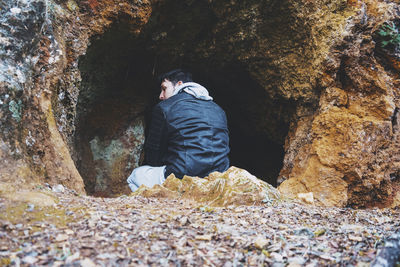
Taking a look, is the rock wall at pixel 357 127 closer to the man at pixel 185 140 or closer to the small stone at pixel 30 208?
the man at pixel 185 140

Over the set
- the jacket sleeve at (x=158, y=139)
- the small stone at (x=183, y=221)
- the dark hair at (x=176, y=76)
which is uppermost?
the dark hair at (x=176, y=76)

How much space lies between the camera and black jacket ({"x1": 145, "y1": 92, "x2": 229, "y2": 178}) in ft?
10.2

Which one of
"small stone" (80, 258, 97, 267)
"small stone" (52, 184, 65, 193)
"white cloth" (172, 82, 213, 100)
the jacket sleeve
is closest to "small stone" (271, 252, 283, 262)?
"small stone" (80, 258, 97, 267)

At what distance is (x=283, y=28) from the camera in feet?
12.1

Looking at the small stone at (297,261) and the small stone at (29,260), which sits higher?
the small stone at (297,261)

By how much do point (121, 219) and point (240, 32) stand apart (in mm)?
2873

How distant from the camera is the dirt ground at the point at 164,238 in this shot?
49.7 inches

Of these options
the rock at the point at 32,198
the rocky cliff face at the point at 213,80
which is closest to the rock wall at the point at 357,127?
the rocky cliff face at the point at 213,80

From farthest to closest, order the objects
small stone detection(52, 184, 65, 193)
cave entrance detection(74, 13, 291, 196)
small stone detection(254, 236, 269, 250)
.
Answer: cave entrance detection(74, 13, 291, 196) < small stone detection(52, 184, 65, 193) < small stone detection(254, 236, 269, 250)

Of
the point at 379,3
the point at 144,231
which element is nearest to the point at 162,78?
the point at 379,3

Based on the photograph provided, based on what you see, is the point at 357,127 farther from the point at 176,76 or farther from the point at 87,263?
the point at 87,263

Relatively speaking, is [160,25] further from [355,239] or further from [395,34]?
[355,239]

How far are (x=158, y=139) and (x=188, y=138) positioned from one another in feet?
1.15

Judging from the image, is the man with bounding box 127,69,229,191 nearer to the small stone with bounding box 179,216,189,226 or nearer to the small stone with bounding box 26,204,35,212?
the small stone with bounding box 179,216,189,226
